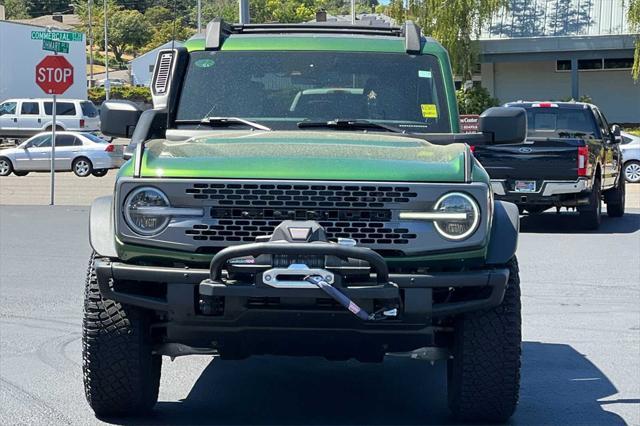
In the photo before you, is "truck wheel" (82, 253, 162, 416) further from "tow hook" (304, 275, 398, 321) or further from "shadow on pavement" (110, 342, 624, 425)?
"tow hook" (304, 275, 398, 321)

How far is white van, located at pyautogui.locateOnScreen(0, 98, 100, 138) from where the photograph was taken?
4291 centimetres

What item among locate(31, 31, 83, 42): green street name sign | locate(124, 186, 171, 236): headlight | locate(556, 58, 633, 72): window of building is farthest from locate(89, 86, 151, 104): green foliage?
locate(124, 186, 171, 236): headlight

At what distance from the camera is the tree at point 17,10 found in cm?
12556

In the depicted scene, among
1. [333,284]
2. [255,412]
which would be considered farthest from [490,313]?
[255,412]

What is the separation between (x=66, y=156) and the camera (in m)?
32.7

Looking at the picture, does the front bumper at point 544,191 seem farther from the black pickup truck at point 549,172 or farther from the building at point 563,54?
the building at point 563,54

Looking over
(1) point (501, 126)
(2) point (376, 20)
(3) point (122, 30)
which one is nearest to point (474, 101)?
(2) point (376, 20)

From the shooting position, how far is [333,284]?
497 centimetres

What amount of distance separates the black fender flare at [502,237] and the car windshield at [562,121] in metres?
12.2

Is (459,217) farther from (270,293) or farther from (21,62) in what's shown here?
(21,62)

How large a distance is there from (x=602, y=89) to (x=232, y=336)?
42.8 m

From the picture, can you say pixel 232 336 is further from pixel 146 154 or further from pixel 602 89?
pixel 602 89

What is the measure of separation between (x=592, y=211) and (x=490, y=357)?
37.7ft

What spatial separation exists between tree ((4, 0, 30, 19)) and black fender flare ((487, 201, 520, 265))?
12494 centimetres
